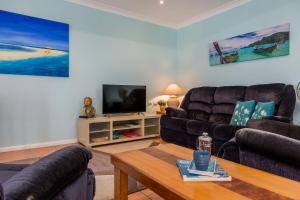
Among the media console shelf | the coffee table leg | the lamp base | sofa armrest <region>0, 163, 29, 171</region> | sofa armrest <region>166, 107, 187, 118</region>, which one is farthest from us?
the lamp base

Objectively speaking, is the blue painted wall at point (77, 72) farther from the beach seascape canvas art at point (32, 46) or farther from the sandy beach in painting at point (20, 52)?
the sandy beach in painting at point (20, 52)

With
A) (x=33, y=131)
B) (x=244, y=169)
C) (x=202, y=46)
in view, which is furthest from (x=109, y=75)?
(x=244, y=169)

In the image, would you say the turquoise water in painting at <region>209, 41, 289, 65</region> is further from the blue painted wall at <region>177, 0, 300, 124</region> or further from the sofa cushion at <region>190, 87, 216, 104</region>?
the sofa cushion at <region>190, 87, 216, 104</region>

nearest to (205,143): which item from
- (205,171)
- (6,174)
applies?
(205,171)

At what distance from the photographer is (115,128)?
360cm

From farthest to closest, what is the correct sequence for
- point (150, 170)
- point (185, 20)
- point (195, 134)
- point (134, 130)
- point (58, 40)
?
point (185, 20) → point (134, 130) → point (58, 40) → point (195, 134) → point (150, 170)

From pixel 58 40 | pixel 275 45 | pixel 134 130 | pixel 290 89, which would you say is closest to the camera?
pixel 290 89

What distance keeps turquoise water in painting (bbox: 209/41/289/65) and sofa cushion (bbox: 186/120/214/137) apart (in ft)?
4.83

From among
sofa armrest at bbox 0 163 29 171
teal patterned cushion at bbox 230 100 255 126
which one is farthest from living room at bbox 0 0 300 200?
sofa armrest at bbox 0 163 29 171

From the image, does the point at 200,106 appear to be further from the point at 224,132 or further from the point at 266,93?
the point at 224,132

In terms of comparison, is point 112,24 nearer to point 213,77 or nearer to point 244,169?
point 213,77

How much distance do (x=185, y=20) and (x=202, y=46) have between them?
0.70 meters

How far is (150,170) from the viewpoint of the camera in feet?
4.17

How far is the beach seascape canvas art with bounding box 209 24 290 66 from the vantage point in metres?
3.06
